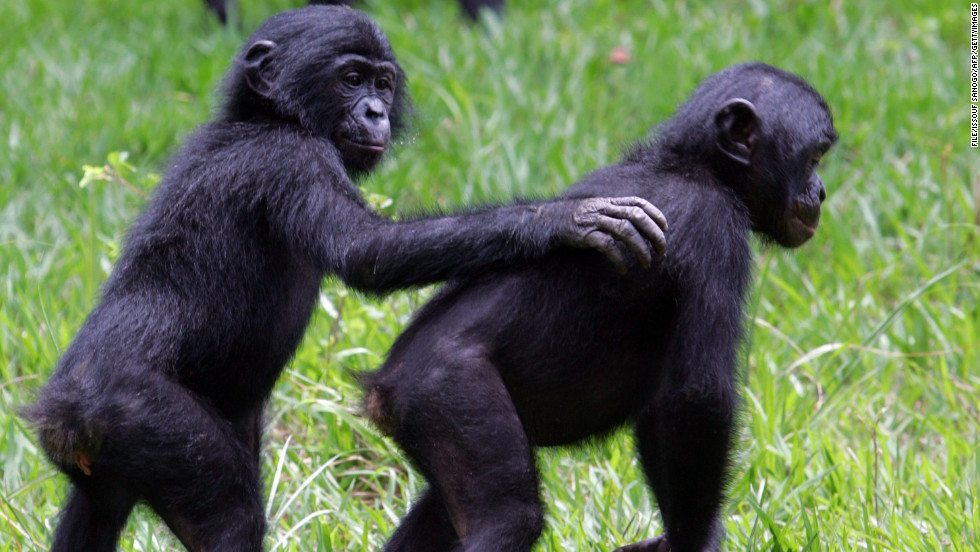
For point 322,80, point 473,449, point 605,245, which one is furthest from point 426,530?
point 322,80

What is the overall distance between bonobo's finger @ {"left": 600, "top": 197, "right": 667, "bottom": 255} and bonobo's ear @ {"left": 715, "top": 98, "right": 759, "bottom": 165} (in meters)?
0.55

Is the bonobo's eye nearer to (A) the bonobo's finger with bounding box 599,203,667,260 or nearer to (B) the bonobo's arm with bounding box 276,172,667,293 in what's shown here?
(B) the bonobo's arm with bounding box 276,172,667,293

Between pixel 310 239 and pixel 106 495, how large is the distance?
2.99ft

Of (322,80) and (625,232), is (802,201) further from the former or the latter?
(322,80)

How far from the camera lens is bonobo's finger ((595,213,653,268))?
3.16 metres

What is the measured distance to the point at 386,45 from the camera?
4156 millimetres

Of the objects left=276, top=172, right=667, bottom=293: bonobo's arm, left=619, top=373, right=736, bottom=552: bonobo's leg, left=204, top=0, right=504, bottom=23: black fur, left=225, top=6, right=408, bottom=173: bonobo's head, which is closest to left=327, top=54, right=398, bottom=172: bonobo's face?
left=225, top=6, right=408, bottom=173: bonobo's head

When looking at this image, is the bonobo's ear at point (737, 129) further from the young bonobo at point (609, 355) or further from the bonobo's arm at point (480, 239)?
the bonobo's arm at point (480, 239)

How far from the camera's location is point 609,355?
342 centimetres

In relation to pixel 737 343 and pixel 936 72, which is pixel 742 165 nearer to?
pixel 737 343

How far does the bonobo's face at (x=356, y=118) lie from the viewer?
396cm

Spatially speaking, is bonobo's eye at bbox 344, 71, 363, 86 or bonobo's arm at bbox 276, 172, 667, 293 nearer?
bonobo's arm at bbox 276, 172, 667, 293

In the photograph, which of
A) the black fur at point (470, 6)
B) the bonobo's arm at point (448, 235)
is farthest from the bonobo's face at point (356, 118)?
the black fur at point (470, 6)

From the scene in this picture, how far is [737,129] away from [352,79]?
1.21 metres
